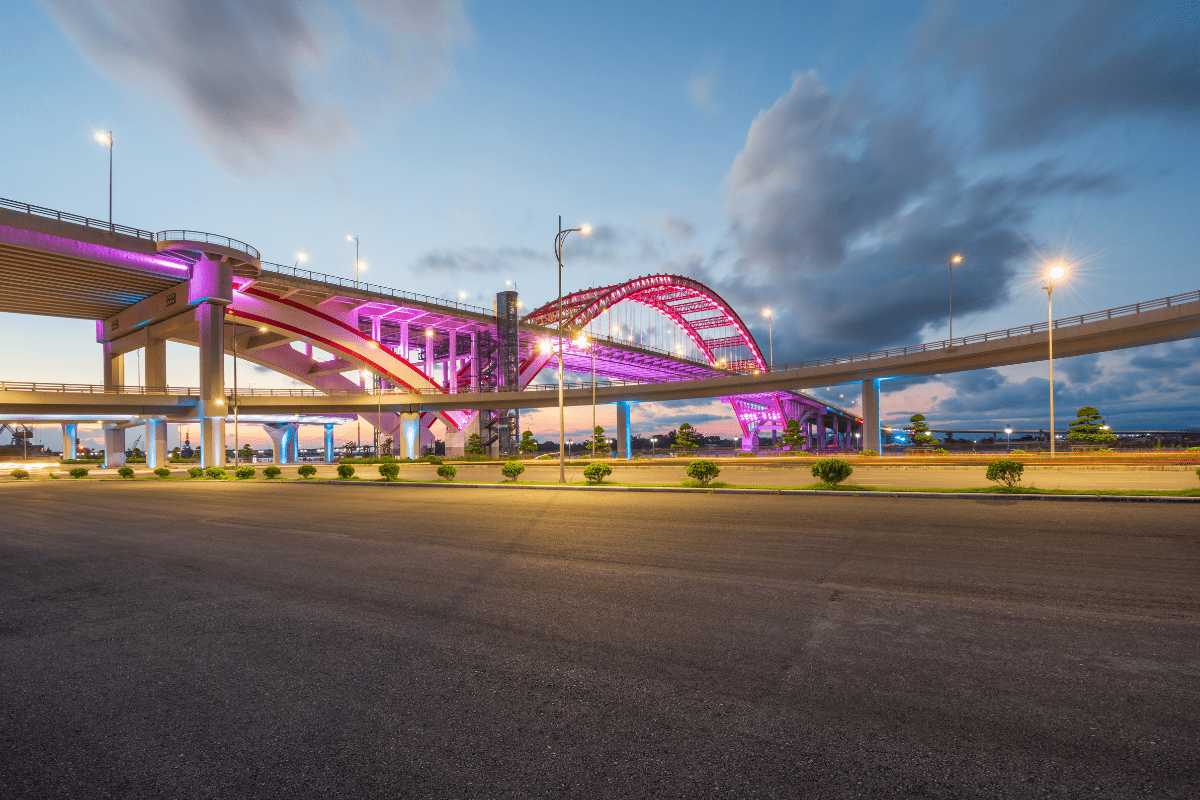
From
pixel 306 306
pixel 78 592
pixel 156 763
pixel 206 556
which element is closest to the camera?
pixel 156 763

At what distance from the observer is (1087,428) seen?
146 feet

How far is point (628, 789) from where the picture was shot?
107 inches

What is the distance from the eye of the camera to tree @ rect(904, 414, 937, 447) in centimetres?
5662

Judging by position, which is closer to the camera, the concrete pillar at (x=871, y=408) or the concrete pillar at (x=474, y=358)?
the concrete pillar at (x=871, y=408)

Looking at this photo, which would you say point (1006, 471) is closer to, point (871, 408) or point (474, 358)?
point (871, 408)

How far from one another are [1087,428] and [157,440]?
87.4 meters

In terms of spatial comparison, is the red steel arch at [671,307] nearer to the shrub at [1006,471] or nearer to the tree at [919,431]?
the tree at [919,431]

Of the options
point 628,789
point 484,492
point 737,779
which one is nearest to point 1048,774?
point 737,779

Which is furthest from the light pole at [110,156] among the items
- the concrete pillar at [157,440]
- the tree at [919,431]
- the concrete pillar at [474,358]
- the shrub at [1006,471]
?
the tree at [919,431]

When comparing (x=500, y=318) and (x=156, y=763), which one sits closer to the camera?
(x=156, y=763)

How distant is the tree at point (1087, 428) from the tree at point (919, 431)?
13142mm

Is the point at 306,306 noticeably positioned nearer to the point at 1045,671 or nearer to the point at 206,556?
the point at 206,556

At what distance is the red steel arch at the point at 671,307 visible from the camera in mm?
82938

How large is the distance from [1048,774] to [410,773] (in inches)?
132
